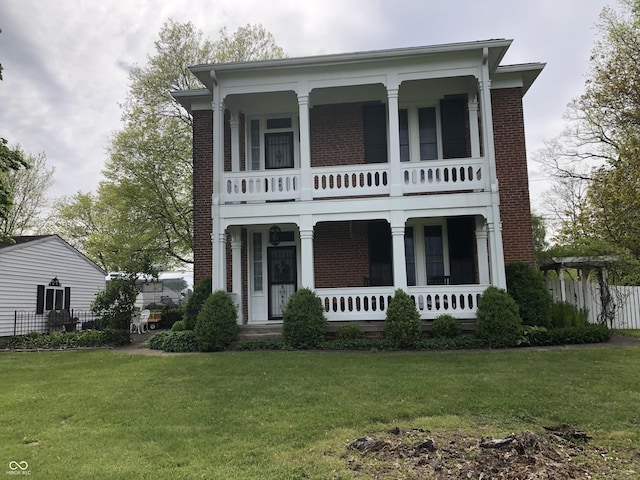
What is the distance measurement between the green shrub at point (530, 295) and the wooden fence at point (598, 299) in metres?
2.87

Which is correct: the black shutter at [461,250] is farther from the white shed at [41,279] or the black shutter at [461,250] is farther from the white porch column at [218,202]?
the white shed at [41,279]

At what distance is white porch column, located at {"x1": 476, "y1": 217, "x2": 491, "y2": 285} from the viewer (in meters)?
12.0

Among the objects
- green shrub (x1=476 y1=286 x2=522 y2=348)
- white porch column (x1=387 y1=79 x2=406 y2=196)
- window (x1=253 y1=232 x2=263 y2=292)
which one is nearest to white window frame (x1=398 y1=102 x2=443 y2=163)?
white porch column (x1=387 y1=79 x2=406 y2=196)

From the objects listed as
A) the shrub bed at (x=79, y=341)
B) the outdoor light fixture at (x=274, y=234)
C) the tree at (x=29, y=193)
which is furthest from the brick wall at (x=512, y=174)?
the tree at (x=29, y=193)

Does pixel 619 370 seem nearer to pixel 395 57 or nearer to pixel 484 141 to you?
pixel 484 141

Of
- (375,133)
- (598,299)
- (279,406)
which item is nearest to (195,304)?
(375,133)

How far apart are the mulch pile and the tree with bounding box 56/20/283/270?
2074 centimetres

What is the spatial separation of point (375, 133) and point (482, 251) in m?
4.34

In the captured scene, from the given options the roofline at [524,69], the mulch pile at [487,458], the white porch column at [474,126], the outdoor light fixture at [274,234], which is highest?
the roofline at [524,69]

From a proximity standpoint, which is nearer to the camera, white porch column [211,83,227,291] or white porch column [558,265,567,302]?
white porch column [211,83,227,291]

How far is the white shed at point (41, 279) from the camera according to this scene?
703 inches

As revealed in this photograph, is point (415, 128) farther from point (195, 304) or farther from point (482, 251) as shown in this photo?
point (195, 304)

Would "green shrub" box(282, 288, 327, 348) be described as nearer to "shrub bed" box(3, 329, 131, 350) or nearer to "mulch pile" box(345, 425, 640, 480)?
"shrub bed" box(3, 329, 131, 350)

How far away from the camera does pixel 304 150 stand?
12.0 metres
